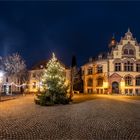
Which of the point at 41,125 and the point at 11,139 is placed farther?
the point at 41,125

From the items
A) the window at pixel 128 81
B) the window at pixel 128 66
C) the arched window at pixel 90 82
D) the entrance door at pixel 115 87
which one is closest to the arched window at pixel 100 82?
the arched window at pixel 90 82

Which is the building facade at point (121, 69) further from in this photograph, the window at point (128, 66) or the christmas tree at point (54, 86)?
the christmas tree at point (54, 86)

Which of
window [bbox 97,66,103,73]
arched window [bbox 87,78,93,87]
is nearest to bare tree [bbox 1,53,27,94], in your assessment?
arched window [bbox 87,78,93,87]

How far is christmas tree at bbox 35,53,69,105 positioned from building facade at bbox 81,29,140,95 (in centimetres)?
3051

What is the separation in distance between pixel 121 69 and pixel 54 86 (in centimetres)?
3389

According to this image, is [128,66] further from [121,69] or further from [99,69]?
[99,69]

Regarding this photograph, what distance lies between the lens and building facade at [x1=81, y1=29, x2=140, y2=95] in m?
57.0

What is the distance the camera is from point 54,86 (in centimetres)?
2784

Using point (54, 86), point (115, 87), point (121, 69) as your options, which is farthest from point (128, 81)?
point (54, 86)

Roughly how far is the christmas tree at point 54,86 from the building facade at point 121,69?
30505 millimetres

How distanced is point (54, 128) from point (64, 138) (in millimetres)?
2410

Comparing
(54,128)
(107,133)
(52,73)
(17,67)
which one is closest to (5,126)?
(54,128)

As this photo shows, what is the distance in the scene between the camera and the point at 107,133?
38.4 ft

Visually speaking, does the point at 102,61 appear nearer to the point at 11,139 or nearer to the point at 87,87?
the point at 87,87
